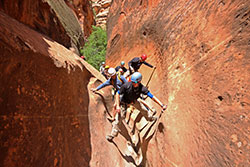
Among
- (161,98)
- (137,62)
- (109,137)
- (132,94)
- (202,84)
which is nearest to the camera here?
(202,84)

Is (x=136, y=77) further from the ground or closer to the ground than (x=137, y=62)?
closer to the ground

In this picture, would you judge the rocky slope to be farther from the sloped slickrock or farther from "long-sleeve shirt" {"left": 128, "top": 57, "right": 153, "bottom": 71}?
"long-sleeve shirt" {"left": 128, "top": 57, "right": 153, "bottom": 71}

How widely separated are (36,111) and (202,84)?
282 cm

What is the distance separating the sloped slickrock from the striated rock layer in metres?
1.23

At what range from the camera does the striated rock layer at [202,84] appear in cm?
189

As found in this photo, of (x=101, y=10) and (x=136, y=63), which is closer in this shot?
(x=136, y=63)

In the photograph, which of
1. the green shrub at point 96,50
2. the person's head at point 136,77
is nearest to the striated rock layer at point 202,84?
the person's head at point 136,77

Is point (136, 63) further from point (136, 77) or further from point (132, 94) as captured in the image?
point (136, 77)

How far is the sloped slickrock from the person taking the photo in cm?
185

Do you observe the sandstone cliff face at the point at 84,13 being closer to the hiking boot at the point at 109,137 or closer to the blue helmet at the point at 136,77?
the hiking boot at the point at 109,137

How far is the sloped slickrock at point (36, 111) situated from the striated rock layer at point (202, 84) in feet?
4.03

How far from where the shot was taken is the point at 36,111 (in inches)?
90.2

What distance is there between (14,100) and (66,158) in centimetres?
135

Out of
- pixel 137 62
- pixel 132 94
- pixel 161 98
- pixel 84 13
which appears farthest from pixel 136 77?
pixel 84 13
